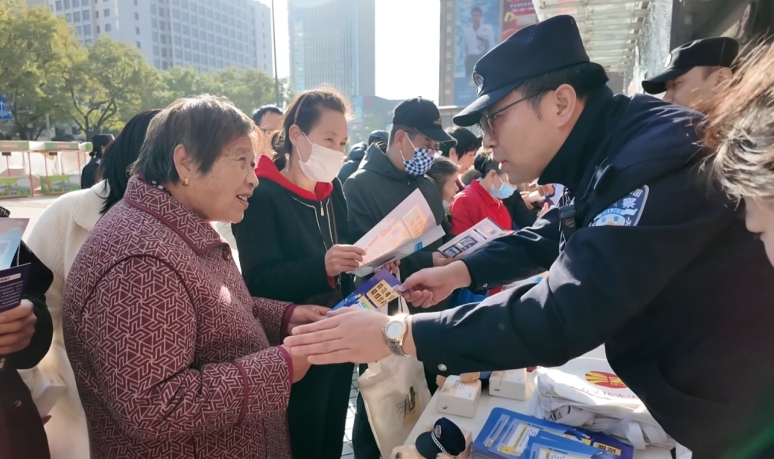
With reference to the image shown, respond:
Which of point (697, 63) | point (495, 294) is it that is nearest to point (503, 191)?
point (697, 63)

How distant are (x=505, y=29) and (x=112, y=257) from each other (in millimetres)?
52513

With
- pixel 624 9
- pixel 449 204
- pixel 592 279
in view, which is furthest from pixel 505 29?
pixel 592 279

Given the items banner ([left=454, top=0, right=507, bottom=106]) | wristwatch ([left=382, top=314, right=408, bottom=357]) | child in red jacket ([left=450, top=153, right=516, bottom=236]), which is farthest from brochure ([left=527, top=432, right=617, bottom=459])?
banner ([left=454, top=0, right=507, bottom=106])

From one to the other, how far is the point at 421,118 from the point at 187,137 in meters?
2.03

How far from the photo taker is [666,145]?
42.2 inches

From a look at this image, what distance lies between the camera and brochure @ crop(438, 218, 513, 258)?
7.66 ft

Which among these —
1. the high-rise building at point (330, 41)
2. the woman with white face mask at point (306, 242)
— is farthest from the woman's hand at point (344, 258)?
the high-rise building at point (330, 41)

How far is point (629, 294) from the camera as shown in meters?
1.04

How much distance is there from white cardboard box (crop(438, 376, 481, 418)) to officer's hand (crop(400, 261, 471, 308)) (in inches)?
15.0

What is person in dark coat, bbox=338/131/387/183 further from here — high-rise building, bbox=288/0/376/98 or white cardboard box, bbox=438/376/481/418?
high-rise building, bbox=288/0/376/98

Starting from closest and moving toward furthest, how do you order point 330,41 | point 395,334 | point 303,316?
point 395,334 < point 303,316 < point 330,41

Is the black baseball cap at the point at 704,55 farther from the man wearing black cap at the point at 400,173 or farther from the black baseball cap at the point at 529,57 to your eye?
the black baseball cap at the point at 529,57

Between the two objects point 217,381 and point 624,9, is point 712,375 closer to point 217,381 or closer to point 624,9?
point 217,381

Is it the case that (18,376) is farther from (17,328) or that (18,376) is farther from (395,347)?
(395,347)
